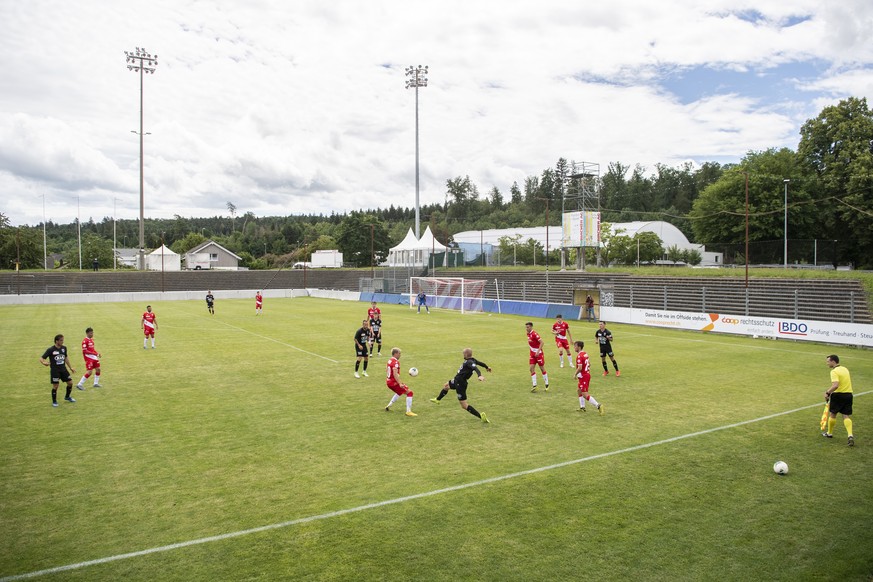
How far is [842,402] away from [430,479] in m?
9.06

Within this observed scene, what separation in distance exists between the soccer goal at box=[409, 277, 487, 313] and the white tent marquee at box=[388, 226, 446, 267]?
43.3 ft

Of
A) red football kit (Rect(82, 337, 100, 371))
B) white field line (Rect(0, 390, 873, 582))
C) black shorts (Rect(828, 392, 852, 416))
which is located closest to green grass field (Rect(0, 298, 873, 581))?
white field line (Rect(0, 390, 873, 582))

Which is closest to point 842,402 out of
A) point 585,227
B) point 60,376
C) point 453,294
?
point 60,376

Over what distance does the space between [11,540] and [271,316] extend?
3736 centimetres

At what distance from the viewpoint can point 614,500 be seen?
31.0ft

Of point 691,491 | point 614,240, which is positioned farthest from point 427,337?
point 614,240

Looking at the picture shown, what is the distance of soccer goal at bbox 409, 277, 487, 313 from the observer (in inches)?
1944

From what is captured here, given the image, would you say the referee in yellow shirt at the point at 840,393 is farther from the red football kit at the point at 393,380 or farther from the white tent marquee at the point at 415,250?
the white tent marquee at the point at 415,250

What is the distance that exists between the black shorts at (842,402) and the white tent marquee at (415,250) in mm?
55778

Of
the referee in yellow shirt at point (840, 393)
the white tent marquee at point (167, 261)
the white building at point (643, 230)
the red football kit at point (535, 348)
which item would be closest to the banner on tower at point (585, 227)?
the white building at point (643, 230)

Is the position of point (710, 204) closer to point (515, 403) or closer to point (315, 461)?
point (515, 403)

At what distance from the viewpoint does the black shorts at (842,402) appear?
12.4 meters

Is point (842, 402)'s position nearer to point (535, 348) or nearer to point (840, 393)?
point (840, 393)

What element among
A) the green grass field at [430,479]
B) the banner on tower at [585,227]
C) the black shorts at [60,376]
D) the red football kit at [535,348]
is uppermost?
the banner on tower at [585,227]
